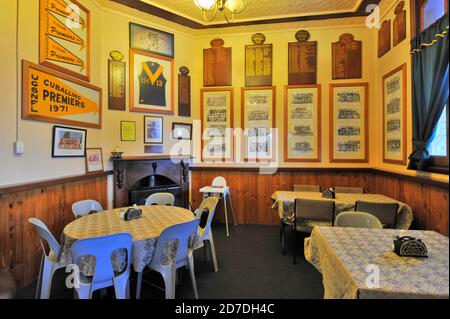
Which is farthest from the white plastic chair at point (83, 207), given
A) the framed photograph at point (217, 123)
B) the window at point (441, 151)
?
the window at point (441, 151)

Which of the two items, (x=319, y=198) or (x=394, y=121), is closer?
(x=394, y=121)

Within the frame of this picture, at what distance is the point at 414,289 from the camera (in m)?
0.97

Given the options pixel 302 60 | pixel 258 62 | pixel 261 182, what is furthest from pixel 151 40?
pixel 261 182

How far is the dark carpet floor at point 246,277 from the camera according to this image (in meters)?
2.04

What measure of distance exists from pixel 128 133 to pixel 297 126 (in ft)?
9.31

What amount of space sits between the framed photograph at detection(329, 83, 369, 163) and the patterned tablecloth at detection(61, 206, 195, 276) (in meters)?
2.98

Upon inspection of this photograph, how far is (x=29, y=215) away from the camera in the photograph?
2.29m

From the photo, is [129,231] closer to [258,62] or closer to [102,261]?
[102,261]

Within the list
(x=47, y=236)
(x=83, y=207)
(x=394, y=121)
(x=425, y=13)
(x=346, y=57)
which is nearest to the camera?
(x=425, y=13)

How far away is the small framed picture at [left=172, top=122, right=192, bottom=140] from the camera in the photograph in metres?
4.24

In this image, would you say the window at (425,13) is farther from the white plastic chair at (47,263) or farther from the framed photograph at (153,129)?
the framed photograph at (153,129)

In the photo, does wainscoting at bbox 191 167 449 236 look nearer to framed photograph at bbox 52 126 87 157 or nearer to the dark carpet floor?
the dark carpet floor

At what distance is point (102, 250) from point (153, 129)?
106 inches
